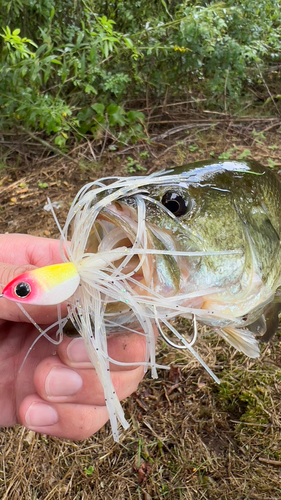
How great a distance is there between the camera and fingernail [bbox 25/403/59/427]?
1.33 m

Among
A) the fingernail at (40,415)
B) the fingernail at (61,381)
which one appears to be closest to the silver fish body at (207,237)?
the fingernail at (61,381)

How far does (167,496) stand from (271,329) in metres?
1.20

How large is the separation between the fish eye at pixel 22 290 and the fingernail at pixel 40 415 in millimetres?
730

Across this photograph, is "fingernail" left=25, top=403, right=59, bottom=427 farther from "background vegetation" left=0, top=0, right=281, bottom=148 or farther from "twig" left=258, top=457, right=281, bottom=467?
"background vegetation" left=0, top=0, right=281, bottom=148

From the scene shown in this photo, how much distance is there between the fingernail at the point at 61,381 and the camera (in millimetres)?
1301

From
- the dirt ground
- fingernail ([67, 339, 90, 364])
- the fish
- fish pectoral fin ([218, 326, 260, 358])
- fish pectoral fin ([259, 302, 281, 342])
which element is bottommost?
the dirt ground

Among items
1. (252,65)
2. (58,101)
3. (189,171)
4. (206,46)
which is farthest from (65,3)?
(189,171)

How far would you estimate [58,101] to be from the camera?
3.94 m

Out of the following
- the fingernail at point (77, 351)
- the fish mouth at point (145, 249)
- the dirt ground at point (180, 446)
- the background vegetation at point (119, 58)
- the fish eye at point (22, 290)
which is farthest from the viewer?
the background vegetation at point (119, 58)

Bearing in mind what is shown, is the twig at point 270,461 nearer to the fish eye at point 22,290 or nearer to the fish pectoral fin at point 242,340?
the fish pectoral fin at point 242,340

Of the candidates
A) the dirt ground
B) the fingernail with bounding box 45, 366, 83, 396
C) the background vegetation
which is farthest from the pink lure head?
the background vegetation

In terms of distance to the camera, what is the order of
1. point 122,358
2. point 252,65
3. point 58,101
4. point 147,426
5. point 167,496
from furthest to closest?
1. point 252,65
2. point 58,101
3. point 147,426
4. point 167,496
5. point 122,358

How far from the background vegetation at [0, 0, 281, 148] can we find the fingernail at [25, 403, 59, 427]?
2945 millimetres

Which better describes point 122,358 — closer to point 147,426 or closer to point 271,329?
point 271,329
